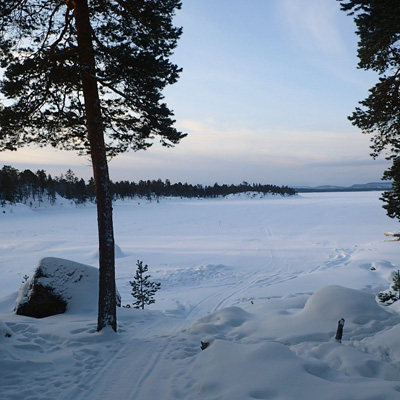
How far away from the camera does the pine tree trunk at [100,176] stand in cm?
625

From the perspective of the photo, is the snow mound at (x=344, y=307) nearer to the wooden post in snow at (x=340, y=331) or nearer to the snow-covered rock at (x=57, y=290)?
the wooden post in snow at (x=340, y=331)

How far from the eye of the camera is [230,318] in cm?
727

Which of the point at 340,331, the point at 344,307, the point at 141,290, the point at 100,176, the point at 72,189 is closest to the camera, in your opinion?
the point at 340,331

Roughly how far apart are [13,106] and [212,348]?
21.4 feet

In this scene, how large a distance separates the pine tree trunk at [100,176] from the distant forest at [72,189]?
76.2 m

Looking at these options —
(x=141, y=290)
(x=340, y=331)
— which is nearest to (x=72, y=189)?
(x=141, y=290)

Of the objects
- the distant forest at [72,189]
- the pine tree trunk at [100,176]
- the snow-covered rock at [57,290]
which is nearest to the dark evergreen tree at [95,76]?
the pine tree trunk at [100,176]

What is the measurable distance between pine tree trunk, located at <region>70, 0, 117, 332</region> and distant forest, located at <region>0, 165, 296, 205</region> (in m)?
76.2

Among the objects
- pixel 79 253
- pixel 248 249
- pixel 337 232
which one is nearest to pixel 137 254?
pixel 79 253

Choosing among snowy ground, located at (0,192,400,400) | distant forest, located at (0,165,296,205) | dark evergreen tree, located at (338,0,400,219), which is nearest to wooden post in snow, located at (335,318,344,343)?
snowy ground, located at (0,192,400,400)

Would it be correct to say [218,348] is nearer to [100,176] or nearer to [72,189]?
[100,176]

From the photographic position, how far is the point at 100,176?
6512 mm

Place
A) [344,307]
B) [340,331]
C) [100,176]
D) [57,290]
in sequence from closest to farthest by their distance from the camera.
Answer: [340,331] → [100,176] → [344,307] → [57,290]

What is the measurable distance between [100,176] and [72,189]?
109 metres
